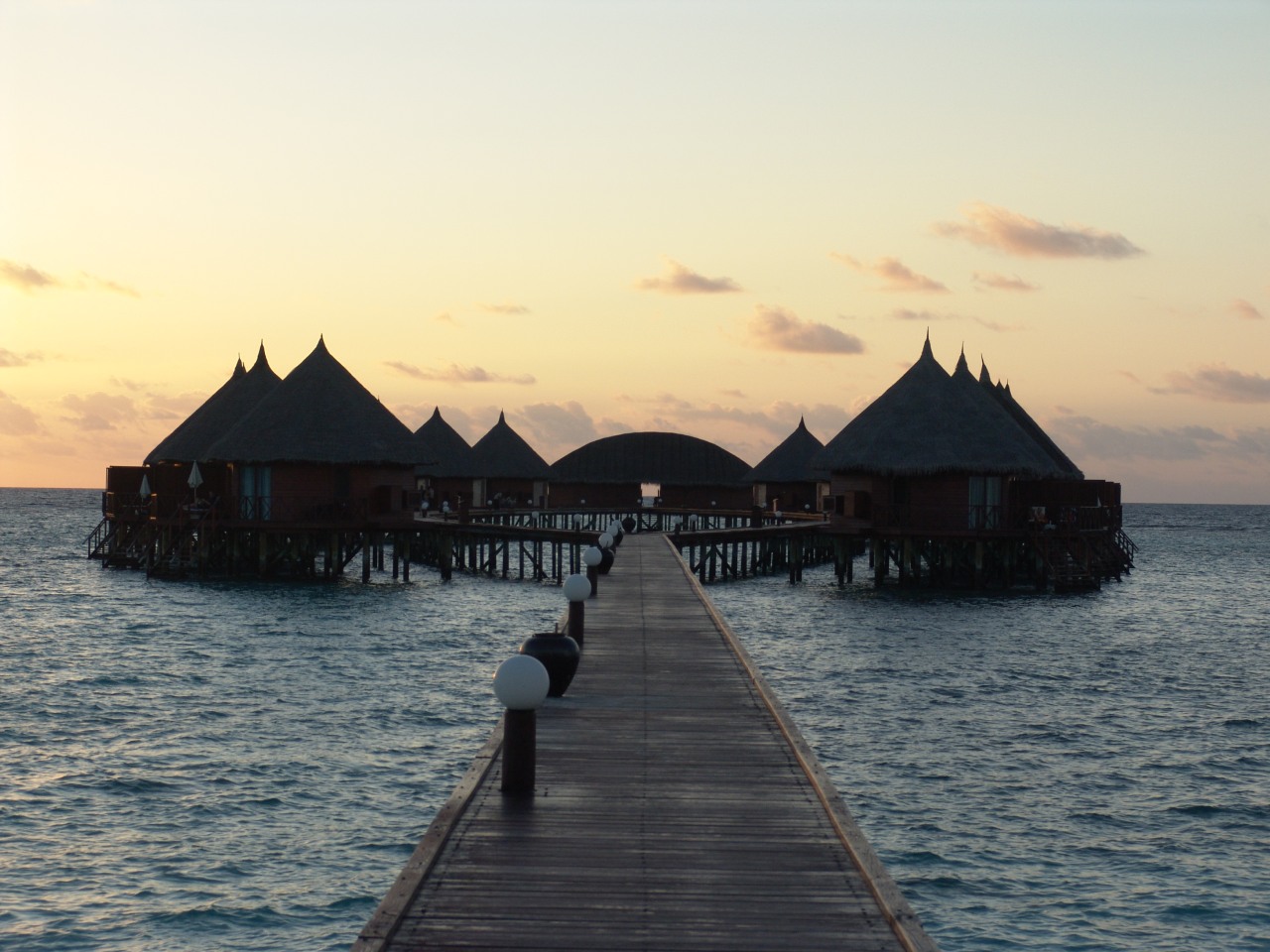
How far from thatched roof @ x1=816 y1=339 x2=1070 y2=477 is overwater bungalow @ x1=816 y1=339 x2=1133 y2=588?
0.04m

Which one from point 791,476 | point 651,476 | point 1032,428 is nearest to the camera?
point 1032,428

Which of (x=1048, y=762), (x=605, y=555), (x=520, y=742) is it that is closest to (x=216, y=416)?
(x=605, y=555)

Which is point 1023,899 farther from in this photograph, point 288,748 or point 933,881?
point 288,748

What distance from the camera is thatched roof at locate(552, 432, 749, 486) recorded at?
81.7 m

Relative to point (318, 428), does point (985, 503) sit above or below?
below

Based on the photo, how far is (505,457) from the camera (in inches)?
2987

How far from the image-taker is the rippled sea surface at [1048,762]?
1269cm

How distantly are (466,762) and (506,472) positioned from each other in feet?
189

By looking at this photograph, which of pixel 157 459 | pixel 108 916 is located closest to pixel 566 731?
pixel 108 916

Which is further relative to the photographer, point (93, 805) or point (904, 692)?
point (904, 692)

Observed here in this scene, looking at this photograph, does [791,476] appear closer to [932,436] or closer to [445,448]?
[445,448]

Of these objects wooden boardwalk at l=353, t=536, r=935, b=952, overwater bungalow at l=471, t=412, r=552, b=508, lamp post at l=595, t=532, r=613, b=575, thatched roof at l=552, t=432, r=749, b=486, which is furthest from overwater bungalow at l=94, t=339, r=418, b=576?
thatched roof at l=552, t=432, r=749, b=486

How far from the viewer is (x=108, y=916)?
12.0 m

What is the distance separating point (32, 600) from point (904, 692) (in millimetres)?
30195
